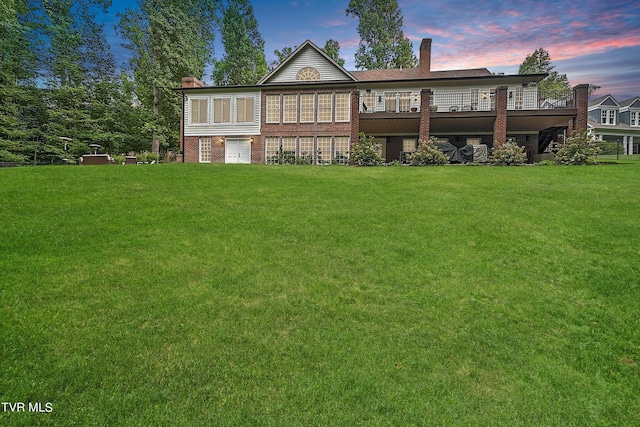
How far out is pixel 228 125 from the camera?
25891 mm

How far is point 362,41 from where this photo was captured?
147 feet

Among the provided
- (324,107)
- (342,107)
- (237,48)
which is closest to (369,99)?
(342,107)

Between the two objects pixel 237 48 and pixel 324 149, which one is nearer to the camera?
pixel 324 149

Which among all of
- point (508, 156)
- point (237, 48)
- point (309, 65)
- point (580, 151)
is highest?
point (237, 48)

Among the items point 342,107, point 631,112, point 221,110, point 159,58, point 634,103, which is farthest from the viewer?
point 631,112

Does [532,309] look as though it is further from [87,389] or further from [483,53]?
[483,53]

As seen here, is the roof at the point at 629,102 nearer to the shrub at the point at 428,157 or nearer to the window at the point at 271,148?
the shrub at the point at 428,157

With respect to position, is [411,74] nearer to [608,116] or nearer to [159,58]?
[159,58]

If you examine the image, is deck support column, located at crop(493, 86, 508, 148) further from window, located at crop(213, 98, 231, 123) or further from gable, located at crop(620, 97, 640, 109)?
gable, located at crop(620, 97, 640, 109)

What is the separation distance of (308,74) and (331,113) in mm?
4050

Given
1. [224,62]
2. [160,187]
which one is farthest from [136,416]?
[224,62]

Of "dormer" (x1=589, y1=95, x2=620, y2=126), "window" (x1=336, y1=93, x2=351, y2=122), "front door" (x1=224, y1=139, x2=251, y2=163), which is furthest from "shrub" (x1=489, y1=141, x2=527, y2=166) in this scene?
"dormer" (x1=589, y1=95, x2=620, y2=126)

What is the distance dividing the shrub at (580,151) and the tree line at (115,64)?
91.6ft

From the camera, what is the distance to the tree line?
29781 mm
